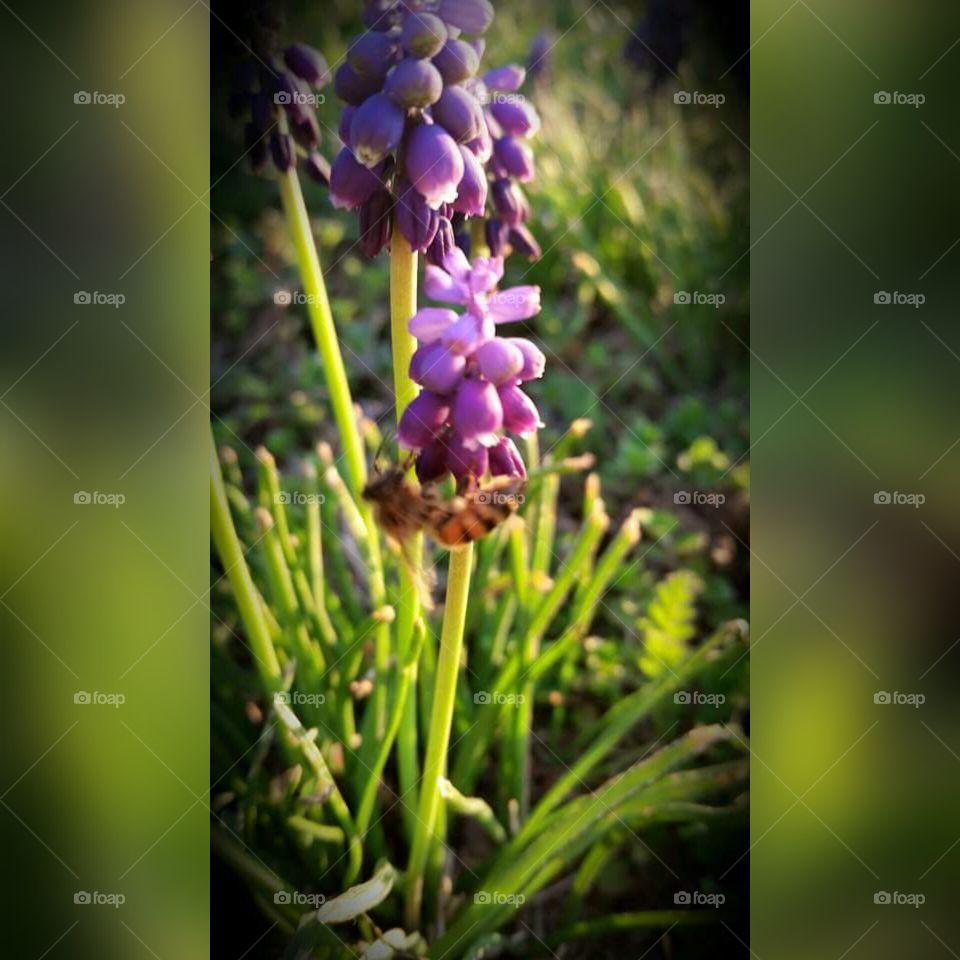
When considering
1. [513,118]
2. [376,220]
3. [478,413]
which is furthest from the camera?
[513,118]

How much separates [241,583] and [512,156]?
0.83 metres

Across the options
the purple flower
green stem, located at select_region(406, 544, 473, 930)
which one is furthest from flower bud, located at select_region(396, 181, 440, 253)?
green stem, located at select_region(406, 544, 473, 930)

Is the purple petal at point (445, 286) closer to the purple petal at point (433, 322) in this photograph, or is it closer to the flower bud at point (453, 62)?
the purple petal at point (433, 322)

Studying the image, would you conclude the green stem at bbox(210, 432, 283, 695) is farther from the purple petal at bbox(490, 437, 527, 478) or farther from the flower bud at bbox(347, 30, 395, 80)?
the flower bud at bbox(347, 30, 395, 80)

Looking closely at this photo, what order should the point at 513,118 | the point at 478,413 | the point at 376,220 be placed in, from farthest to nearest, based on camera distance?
the point at 513,118 → the point at 376,220 → the point at 478,413

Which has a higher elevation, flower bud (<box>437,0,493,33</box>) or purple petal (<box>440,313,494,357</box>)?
flower bud (<box>437,0,493,33</box>)

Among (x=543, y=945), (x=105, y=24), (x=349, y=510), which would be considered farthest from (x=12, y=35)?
(x=543, y=945)

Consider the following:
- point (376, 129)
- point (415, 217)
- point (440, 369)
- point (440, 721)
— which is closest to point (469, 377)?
point (440, 369)

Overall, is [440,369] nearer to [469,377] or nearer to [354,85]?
[469,377]

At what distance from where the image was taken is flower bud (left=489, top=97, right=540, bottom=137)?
1.57 metres

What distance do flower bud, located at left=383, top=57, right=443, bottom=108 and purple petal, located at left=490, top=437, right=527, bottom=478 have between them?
1.59ft

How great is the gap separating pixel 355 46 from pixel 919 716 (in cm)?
151

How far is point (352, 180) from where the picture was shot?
1446 mm

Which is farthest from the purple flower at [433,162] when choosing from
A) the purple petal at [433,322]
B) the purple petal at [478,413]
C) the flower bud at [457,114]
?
the purple petal at [478,413]
